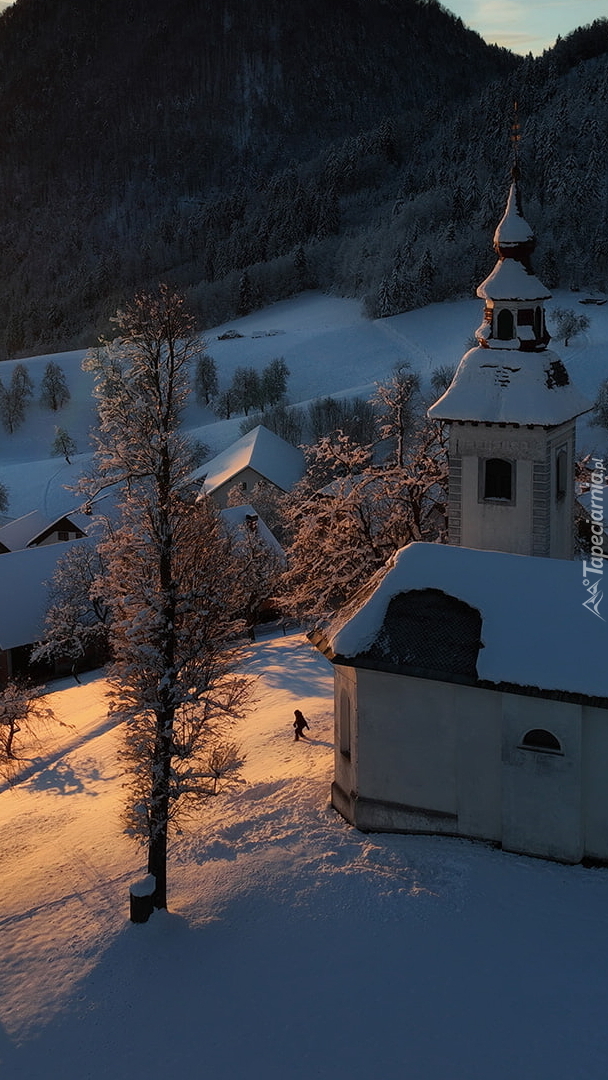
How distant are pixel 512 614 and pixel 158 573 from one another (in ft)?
24.9

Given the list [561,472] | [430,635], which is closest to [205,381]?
[561,472]

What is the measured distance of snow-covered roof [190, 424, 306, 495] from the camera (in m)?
80.9

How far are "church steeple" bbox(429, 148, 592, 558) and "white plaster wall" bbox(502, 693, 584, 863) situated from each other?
19.7ft

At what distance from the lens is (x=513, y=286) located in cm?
2597

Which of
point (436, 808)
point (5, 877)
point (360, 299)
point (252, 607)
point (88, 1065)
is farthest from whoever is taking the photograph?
point (360, 299)

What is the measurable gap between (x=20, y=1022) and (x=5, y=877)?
635 cm

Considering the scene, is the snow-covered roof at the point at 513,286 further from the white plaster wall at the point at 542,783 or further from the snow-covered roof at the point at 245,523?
the snow-covered roof at the point at 245,523

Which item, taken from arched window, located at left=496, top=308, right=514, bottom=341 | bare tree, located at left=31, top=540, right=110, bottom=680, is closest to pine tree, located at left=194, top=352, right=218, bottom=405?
bare tree, located at left=31, top=540, right=110, bottom=680

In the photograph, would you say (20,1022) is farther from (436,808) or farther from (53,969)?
(436,808)

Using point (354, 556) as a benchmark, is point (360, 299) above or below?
above

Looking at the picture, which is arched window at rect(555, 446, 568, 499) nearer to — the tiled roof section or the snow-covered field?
the tiled roof section

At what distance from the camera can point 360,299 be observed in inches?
5399

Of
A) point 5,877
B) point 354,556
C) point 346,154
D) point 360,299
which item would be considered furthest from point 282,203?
point 5,877

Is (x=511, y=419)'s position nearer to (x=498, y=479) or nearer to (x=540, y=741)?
(x=498, y=479)
